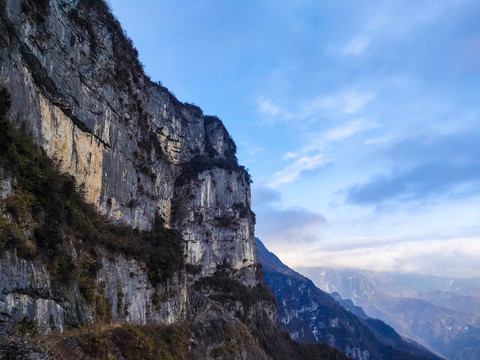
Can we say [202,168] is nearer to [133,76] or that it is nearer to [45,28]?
[133,76]

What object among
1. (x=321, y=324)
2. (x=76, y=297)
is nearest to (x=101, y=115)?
(x=76, y=297)

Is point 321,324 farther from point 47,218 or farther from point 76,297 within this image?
point 47,218

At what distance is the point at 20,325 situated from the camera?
1327 centimetres

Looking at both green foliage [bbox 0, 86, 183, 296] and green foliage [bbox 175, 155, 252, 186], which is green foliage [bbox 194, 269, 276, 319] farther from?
green foliage [bbox 0, 86, 183, 296]

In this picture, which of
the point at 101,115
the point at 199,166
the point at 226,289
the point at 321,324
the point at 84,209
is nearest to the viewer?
the point at 84,209

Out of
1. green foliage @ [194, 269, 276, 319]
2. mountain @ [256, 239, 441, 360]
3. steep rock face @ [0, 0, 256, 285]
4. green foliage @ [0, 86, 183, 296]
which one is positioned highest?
steep rock face @ [0, 0, 256, 285]

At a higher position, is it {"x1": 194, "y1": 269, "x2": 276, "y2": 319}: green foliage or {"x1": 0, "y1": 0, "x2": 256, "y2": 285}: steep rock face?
{"x1": 0, "y1": 0, "x2": 256, "y2": 285}: steep rock face

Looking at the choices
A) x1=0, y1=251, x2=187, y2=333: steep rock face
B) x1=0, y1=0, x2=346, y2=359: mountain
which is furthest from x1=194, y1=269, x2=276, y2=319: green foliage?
x1=0, y1=251, x2=187, y2=333: steep rock face

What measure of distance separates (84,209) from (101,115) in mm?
9303

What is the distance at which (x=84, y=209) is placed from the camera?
2780cm

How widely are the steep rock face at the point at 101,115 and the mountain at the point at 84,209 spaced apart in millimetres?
136

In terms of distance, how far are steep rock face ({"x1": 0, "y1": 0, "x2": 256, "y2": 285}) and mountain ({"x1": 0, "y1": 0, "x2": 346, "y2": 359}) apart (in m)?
0.14

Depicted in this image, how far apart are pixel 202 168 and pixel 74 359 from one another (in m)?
56.5

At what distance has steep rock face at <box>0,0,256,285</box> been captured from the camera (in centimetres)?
2172
